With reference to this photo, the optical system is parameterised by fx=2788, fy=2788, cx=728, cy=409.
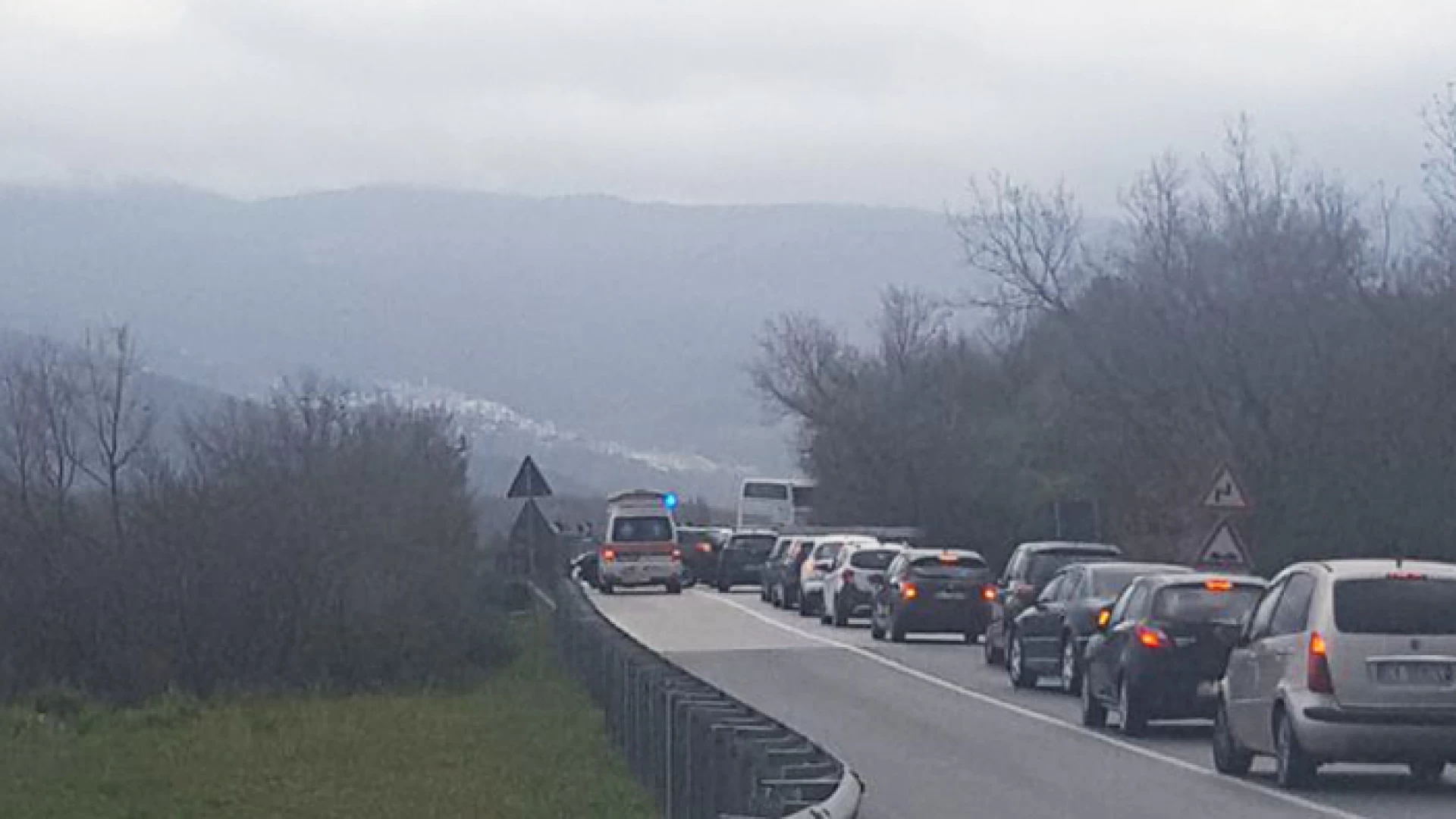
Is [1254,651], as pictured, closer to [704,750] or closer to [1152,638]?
[1152,638]

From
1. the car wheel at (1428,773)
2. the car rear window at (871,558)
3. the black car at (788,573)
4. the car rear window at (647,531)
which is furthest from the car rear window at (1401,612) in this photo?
the car rear window at (647,531)

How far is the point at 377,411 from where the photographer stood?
6259cm

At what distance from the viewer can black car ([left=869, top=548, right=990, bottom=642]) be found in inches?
1768

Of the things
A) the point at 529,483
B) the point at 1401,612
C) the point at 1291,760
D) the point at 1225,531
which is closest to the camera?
the point at 1401,612

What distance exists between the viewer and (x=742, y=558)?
7512 centimetres

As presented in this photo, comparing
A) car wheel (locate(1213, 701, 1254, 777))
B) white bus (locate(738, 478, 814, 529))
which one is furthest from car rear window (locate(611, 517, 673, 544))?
car wheel (locate(1213, 701, 1254, 777))

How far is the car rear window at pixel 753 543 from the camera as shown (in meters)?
75.1

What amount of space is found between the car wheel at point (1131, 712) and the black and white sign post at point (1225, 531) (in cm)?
1145

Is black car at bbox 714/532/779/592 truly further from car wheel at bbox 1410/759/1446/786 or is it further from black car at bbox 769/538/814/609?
car wheel at bbox 1410/759/1446/786

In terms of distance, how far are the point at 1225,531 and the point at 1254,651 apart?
17.3m

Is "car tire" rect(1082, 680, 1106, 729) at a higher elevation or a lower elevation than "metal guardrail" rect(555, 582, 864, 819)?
lower

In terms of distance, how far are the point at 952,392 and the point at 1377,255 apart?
30.9 meters

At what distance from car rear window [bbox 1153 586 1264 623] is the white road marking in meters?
1.28

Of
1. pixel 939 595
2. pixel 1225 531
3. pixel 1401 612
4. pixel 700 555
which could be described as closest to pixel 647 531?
pixel 700 555
